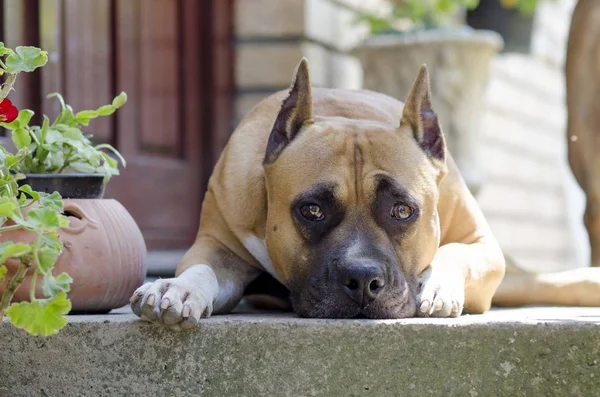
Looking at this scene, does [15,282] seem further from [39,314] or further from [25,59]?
[25,59]

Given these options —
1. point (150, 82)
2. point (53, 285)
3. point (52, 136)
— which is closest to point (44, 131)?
point (52, 136)

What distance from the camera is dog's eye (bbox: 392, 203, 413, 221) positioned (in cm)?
290

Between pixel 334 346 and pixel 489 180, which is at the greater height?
pixel 334 346

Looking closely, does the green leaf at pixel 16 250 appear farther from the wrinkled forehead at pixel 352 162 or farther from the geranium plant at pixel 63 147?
the wrinkled forehead at pixel 352 162

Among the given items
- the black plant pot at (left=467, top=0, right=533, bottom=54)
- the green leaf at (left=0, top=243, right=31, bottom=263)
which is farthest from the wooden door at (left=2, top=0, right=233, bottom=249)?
the black plant pot at (left=467, top=0, right=533, bottom=54)

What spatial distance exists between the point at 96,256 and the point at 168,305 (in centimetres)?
43

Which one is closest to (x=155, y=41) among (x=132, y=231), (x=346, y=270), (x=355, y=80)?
(x=355, y=80)

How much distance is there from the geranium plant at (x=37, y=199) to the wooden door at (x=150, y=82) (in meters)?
1.33

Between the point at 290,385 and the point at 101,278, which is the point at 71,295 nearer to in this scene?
the point at 101,278

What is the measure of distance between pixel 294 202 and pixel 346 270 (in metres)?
0.34

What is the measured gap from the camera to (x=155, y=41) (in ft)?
17.8

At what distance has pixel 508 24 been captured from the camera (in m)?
8.41

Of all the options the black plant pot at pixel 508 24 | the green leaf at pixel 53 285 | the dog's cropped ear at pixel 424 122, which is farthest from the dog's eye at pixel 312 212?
the black plant pot at pixel 508 24

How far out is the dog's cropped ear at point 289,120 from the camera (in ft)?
10.2
